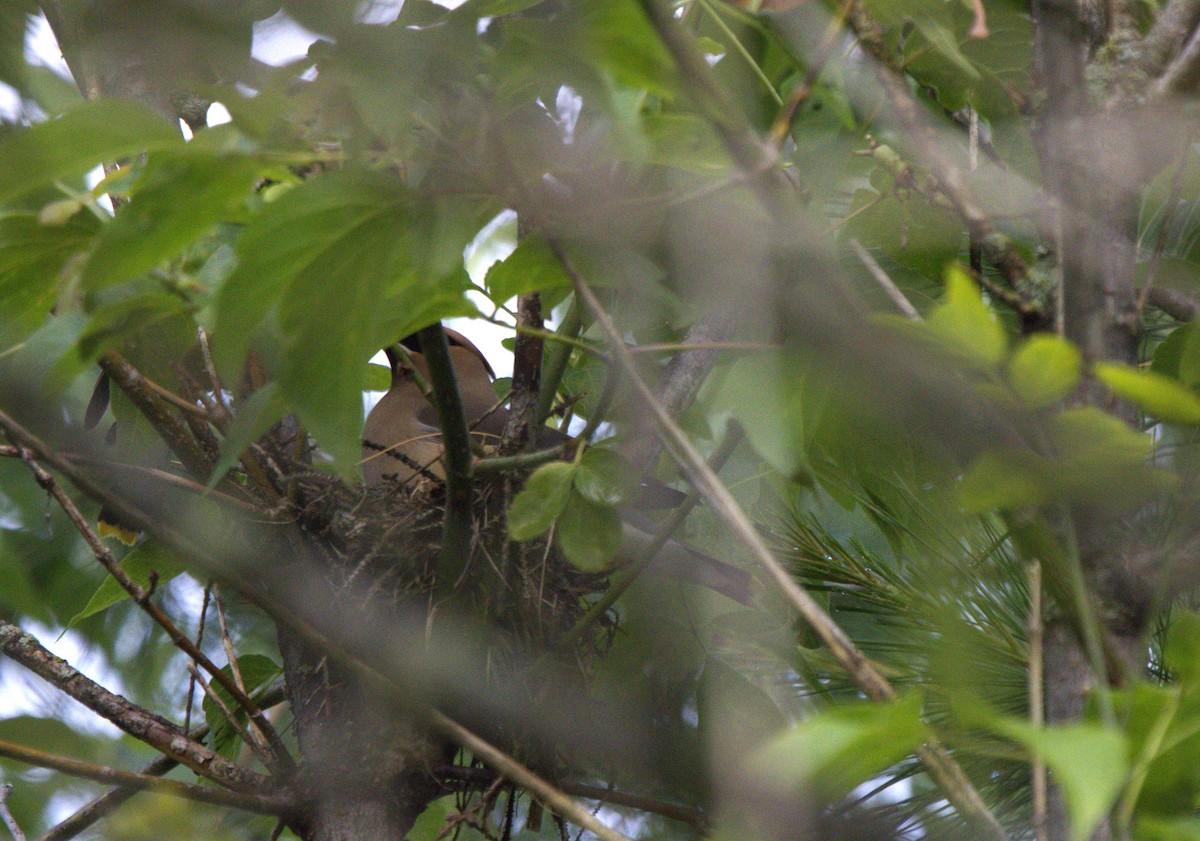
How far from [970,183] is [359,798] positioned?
3.87 feet

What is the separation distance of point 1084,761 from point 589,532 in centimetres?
79

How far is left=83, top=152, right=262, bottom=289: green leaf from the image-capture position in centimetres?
66

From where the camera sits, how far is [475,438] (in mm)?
2213

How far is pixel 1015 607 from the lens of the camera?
4.77 ft

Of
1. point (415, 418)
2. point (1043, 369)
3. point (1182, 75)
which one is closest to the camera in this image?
point (1043, 369)

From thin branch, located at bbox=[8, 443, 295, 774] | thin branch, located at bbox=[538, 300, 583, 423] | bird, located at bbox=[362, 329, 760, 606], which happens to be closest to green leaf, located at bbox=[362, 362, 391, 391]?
bird, located at bbox=[362, 329, 760, 606]

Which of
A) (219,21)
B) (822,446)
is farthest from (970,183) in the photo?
(219,21)

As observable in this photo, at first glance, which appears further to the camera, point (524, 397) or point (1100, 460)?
point (524, 397)

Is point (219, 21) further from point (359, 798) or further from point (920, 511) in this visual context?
point (359, 798)

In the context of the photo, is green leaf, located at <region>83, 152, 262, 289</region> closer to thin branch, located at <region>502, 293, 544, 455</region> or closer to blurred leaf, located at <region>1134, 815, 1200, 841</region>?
blurred leaf, located at <region>1134, 815, 1200, 841</region>

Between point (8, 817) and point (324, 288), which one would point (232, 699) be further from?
point (324, 288)

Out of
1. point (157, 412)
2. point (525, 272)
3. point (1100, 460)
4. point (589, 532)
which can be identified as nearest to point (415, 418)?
point (157, 412)

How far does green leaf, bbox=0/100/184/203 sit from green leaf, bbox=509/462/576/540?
61 centimetres

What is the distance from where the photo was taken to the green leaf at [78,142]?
0.62 meters
